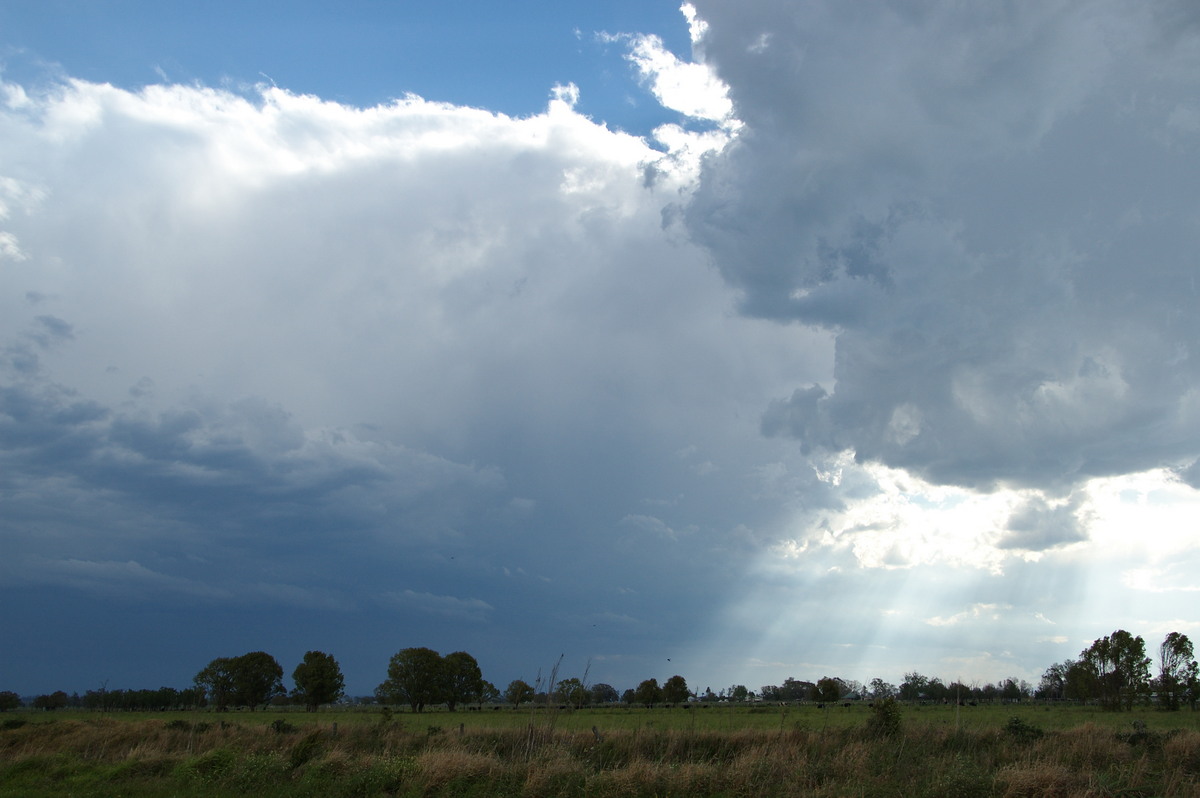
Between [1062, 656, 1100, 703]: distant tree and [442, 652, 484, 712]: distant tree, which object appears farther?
[442, 652, 484, 712]: distant tree

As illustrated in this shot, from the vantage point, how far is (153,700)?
153m

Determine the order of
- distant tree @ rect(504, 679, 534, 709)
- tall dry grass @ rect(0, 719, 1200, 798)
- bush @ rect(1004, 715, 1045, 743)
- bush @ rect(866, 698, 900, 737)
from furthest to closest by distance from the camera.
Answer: bush @ rect(866, 698, 900, 737) < bush @ rect(1004, 715, 1045, 743) < distant tree @ rect(504, 679, 534, 709) < tall dry grass @ rect(0, 719, 1200, 798)

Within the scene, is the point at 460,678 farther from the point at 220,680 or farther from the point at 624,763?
the point at 624,763

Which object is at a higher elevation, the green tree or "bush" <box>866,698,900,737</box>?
"bush" <box>866,698,900,737</box>

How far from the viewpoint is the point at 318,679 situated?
414 ft

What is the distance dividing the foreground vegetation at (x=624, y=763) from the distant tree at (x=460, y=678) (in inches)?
3685

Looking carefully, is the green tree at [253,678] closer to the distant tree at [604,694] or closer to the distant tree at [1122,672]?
the distant tree at [604,694]

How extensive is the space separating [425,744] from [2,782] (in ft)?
57.2

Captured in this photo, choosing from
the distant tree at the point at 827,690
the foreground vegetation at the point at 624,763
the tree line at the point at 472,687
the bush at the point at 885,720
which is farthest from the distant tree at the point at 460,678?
the bush at the point at 885,720

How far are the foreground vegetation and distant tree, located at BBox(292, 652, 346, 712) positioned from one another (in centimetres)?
9432

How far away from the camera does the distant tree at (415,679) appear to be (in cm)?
12256

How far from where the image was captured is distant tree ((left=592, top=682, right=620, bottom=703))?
141m

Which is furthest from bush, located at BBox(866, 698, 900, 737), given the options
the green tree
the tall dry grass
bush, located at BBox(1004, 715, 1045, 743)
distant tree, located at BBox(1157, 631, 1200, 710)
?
the green tree

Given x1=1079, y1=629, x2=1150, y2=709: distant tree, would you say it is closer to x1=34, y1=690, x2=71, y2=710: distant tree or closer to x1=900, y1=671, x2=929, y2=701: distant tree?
x1=900, y1=671, x2=929, y2=701: distant tree
